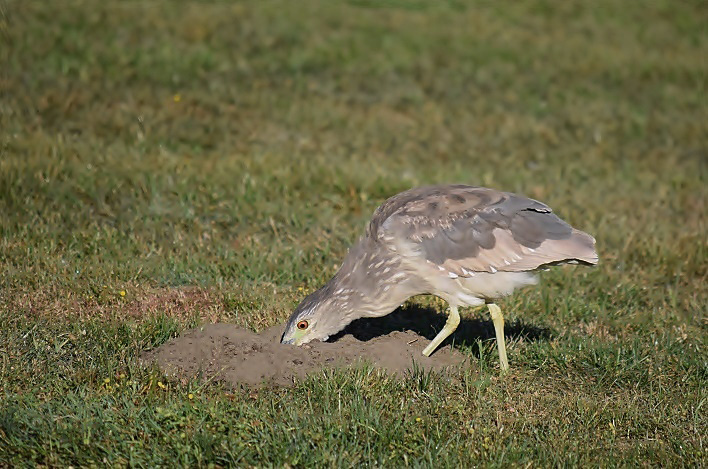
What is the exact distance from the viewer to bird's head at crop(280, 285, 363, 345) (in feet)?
21.1

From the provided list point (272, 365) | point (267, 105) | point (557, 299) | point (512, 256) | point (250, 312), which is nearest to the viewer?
point (272, 365)

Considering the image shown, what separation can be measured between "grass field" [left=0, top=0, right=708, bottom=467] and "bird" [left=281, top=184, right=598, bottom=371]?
0.56 metres

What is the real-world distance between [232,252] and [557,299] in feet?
10.1

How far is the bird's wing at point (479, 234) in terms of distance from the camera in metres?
6.54

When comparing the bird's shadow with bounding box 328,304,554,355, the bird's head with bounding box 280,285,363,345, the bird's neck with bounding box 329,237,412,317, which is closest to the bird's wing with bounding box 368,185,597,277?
the bird's neck with bounding box 329,237,412,317

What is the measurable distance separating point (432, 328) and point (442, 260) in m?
1.18

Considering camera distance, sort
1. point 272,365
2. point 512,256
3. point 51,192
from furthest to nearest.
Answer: point 51,192 < point 512,256 < point 272,365

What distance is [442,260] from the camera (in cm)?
654

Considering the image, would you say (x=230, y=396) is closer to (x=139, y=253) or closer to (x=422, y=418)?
(x=422, y=418)

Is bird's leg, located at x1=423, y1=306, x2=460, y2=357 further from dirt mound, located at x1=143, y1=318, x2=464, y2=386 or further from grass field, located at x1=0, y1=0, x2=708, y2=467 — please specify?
grass field, located at x1=0, y1=0, x2=708, y2=467

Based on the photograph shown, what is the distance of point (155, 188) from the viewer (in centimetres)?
991

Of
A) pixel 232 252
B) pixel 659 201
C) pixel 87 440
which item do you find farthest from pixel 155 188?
pixel 659 201

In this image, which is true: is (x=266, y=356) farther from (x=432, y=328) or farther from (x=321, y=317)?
(x=432, y=328)

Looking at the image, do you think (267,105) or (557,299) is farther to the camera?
(267,105)
